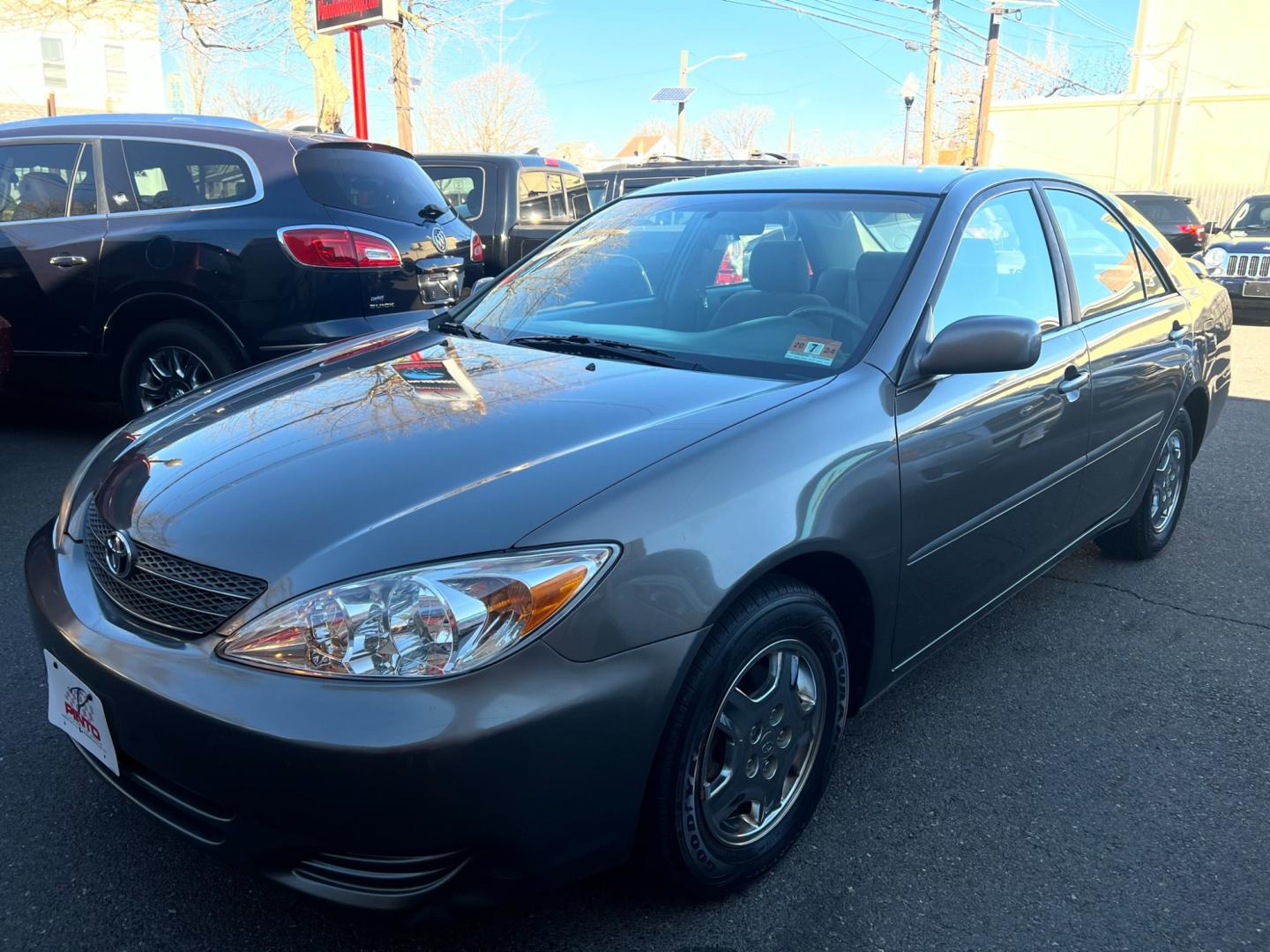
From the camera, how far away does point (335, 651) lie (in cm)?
170

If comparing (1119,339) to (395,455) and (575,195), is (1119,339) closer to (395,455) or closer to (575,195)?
(395,455)

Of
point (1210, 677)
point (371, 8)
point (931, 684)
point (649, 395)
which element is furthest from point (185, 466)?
point (371, 8)

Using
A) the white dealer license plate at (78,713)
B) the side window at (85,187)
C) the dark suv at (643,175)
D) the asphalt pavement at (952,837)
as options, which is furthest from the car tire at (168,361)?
the dark suv at (643,175)

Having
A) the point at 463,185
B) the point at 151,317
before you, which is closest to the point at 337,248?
the point at 151,317

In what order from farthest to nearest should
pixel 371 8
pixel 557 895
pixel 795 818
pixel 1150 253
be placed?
pixel 371 8 < pixel 1150 253 < pixel 795 818 < pixel 557 895

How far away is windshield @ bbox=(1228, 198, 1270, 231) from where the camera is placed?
13289 millimetres

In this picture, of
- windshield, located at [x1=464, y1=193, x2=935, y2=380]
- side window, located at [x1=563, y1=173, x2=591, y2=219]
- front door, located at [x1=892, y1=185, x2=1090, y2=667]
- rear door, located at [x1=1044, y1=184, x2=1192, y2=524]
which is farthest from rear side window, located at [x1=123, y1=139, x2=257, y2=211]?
side window, located at [x1=563, y1=173, x2=591, y2=219]

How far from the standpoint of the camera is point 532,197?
29.8 ft

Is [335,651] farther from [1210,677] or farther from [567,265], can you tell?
[1210,677]

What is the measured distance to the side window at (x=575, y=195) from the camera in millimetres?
9797

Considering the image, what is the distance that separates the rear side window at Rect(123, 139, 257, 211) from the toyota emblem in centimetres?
365

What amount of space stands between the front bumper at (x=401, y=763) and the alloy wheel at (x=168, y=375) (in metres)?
3.76

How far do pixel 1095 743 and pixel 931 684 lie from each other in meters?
0.51

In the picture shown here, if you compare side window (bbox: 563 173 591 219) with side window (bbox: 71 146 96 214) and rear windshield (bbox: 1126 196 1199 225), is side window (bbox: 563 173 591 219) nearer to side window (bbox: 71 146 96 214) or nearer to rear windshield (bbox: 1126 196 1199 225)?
side window (bbox: 71 146 96 214)
